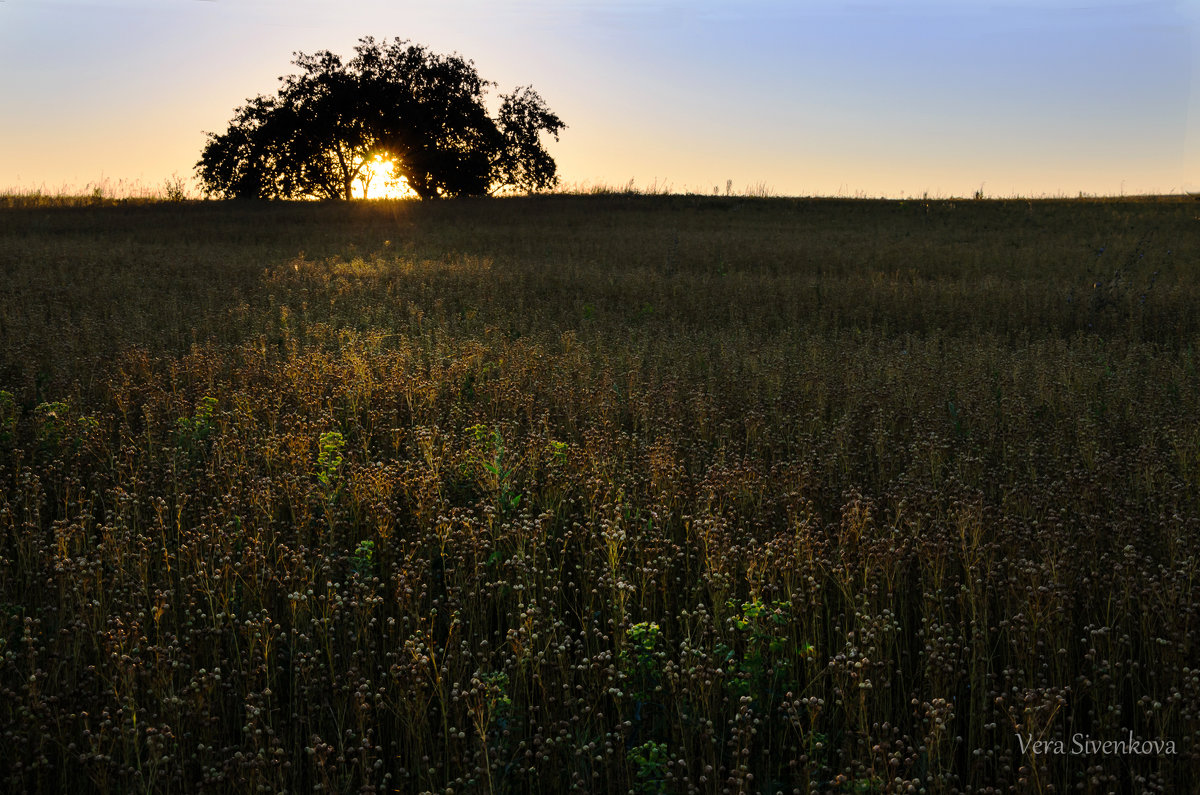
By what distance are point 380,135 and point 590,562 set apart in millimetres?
40239

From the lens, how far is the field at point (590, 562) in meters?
3.33

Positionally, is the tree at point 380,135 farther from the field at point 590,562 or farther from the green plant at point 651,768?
the green plant at point 651,768

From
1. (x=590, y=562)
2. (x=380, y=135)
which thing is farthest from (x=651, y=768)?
(x=380, y=135)

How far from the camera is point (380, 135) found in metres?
41.5

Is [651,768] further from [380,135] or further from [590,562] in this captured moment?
[380,135]

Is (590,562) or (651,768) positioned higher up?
(590,562)

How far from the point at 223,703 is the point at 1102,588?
4.03 metres

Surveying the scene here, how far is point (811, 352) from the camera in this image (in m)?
10.4

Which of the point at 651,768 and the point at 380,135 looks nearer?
the point at 651,768

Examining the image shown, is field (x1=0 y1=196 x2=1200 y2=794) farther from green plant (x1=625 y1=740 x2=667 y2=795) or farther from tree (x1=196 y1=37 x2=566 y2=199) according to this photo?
tree (x1=196 y1=37 x2=566 y2=199)

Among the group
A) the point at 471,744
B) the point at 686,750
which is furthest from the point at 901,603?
the point at 471,744

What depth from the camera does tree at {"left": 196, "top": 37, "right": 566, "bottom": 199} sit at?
40.6 metres

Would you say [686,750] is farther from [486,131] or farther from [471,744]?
[486,131]

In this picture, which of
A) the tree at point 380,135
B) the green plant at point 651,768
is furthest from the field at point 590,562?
the tree at point 380,135
